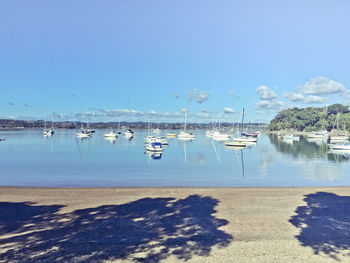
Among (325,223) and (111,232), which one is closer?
(111,232)

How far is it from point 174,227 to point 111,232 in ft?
8.89

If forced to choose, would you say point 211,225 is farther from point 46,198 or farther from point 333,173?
point 333,173

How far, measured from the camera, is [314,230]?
13.0m

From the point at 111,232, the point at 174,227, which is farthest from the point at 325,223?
the point at 111,232

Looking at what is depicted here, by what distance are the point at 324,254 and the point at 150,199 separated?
36.0 ft

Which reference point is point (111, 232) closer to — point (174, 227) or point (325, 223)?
point (174, 227)

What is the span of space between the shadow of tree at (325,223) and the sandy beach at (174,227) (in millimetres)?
36

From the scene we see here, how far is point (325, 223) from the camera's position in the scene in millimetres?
14031

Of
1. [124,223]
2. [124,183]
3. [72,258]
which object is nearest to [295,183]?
[124,183]

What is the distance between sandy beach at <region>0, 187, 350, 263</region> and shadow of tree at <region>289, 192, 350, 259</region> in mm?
36

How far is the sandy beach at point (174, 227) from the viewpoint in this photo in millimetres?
10312

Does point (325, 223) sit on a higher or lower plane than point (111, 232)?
higher

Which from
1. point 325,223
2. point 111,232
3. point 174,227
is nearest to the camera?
point 111,232

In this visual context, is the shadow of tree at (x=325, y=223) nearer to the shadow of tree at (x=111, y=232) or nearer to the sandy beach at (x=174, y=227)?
the sandy beach at (x=174, y=227)
